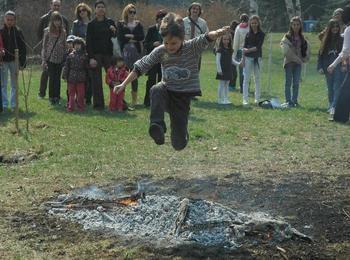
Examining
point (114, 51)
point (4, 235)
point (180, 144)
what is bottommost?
point (4, 235)

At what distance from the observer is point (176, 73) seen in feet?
23.2

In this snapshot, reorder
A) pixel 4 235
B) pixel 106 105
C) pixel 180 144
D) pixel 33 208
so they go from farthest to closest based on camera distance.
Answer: pixel 106 105 < pixel 180 144 < pixel 33 208 < pixel 4 235

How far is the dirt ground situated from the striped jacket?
1.26 m

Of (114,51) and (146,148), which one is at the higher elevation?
(114,51)

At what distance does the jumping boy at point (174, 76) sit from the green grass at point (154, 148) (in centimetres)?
120

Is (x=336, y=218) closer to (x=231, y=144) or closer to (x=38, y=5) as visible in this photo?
(x=231, y=144)

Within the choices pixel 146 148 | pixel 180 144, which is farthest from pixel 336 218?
pixel 146 148

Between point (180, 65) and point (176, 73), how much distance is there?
10 centimetres

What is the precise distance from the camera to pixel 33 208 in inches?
269

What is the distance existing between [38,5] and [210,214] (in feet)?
90.0

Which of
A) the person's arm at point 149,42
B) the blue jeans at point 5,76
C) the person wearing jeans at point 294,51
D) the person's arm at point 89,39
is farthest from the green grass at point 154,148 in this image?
the person's arm at point 149,42

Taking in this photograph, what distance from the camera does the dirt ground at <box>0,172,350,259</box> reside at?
17.8 feet

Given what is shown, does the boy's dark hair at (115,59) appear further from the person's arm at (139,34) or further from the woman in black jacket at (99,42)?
the person's arm at (139,34)

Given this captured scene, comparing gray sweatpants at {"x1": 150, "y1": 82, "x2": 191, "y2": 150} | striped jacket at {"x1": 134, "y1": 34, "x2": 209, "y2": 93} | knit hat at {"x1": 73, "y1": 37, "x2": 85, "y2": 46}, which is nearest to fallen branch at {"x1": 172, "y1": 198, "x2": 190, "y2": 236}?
gray sweatpants at {"x1": 150, "y1": 82, "x2": 191, "y2": 150}
